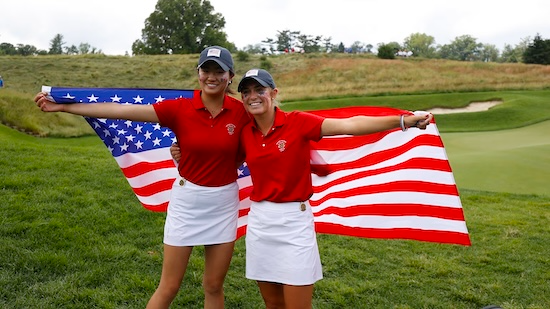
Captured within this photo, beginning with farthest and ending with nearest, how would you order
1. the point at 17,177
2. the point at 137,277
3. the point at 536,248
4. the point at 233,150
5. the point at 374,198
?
the point at 17,177 < the point at 536,248 < the point at 137,277 < the point at 374,198 < the point at 233,150

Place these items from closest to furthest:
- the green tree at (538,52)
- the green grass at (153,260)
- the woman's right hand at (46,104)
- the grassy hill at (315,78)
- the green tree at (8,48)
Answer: the woman's right hand at (46,104) → the green grass at (153,260) → the grassy hill at (315,78) → the green tree at (538,52) → the green tree at (8,48)

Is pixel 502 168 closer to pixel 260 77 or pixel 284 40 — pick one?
pixel 260 77

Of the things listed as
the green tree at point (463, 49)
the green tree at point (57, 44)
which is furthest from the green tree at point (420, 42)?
the green tree at point (57, 44)

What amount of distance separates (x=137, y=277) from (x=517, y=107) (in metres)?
19.2

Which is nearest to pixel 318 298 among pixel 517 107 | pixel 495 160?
pixel 495 160

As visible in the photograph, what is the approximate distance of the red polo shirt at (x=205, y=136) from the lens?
322 centimetres

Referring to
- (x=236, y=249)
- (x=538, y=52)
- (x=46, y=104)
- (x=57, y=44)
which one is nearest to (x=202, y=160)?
(x=46, y=104)

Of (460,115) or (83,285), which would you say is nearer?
(83,285)

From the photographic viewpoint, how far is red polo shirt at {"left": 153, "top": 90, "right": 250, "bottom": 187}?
3225 millimetres

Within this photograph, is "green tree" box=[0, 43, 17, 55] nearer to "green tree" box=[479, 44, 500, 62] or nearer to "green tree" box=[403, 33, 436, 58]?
"green tree" box=[403, 33, 436, 58]

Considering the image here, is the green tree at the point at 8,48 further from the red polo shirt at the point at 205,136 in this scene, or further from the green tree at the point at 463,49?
the green tree at the point at 463,49

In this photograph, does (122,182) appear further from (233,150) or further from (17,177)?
(233,150)

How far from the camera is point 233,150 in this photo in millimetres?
3260

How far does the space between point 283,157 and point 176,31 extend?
56.9 m
